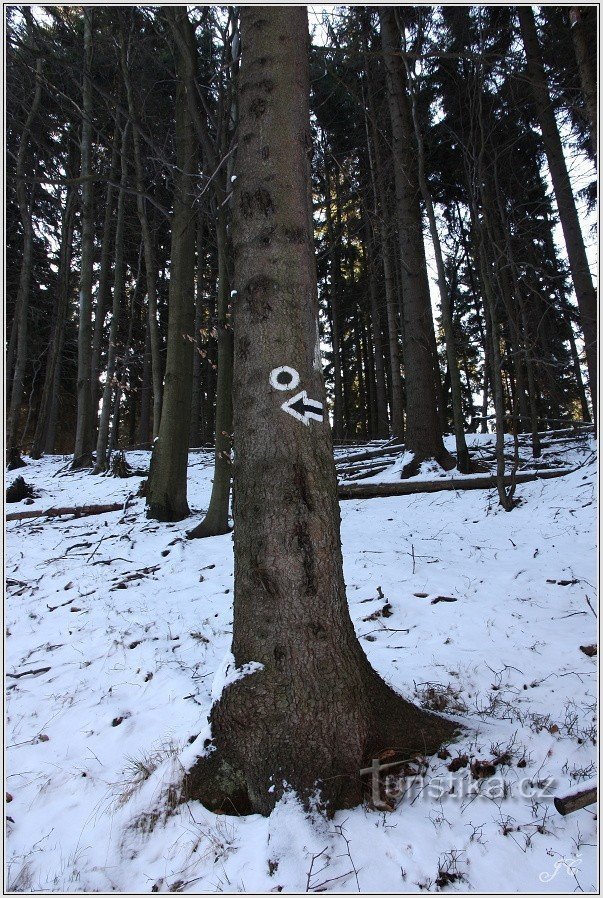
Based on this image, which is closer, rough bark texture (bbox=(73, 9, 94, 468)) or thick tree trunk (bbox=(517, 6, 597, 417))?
thick tree trunk (bbox=(517, 6, 597, 417))

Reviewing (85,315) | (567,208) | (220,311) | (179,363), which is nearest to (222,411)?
(220,311)

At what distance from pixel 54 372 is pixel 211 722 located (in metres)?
17.0

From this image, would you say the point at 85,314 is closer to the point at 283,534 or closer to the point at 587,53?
the point at 587,53

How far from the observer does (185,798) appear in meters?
2.20

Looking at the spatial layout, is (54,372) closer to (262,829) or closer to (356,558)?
(356,558)

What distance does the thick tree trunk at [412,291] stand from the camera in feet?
28.8

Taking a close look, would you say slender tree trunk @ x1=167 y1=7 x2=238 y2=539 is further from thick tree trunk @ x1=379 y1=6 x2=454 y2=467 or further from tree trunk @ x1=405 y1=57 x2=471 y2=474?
thick tree trunk @ x1=379 y1=6 x2=454 y2=467

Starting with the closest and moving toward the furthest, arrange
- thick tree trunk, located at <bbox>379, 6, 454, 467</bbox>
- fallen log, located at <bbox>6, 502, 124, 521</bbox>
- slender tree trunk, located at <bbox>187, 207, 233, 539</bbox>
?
1. slender tree trunk, located at <bbox>187, 207, 233, 539</bbox>
2. fallen log, located at <bbox>6, 502, 124, 521</bbox>
3. thick tree trunk, located at <bbox>379, 6, 454, 467</bbox>

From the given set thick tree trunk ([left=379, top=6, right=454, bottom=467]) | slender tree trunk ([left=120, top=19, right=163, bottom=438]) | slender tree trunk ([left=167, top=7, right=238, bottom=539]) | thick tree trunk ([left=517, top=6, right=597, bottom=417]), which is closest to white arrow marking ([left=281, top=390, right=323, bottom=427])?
slender tree trunk ([left=167, top=7, right=238, bottom=539])

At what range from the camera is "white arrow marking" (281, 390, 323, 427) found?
2275 millimetres

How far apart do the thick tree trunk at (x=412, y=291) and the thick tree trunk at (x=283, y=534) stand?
668 cm

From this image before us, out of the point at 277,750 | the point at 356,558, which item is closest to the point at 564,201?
the point at 356,558

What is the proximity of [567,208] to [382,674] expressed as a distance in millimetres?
10349

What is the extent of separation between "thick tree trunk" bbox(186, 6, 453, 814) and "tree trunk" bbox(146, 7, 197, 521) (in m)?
5.06
